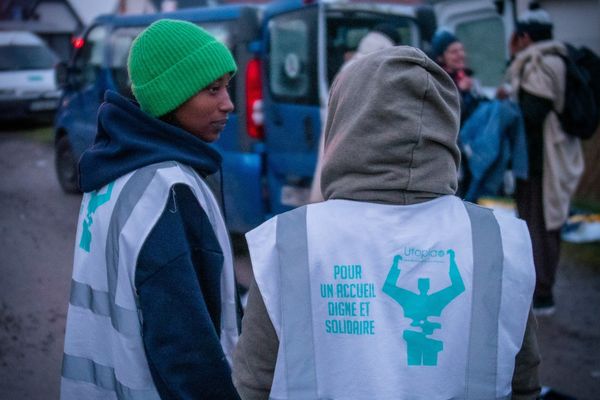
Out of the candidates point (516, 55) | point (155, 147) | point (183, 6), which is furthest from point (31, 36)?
point (155, 147)

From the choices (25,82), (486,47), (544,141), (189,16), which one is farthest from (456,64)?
(25,82)

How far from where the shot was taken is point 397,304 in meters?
1.65

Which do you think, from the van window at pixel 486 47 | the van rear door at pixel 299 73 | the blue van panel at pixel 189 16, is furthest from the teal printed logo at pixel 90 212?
the van window at pixel 486 47

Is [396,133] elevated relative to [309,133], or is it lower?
elevated

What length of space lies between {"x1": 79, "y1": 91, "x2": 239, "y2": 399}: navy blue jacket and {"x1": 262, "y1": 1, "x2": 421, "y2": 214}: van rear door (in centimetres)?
384

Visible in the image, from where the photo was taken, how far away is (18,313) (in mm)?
5477

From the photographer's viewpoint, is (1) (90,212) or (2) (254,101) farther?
(2) (254,101)

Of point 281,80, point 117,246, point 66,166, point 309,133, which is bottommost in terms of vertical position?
point 66,166

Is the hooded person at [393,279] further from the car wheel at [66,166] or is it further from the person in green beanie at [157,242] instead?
the car wheel at [66,166]

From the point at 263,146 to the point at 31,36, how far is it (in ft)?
45.5

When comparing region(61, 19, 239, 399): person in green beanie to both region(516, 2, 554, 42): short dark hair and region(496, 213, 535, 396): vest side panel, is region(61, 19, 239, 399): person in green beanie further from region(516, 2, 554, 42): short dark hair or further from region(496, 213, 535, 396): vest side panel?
region(516, 2, 554, 42): short dark hair

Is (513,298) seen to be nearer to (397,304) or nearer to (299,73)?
(397,304)

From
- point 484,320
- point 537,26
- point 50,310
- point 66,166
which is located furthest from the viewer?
point 66,166

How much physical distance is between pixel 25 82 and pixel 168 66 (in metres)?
15.2
